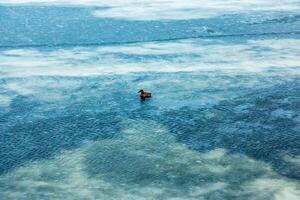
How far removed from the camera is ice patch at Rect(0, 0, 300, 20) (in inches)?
546

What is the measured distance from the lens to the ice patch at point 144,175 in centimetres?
485

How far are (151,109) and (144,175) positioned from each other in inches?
83.4

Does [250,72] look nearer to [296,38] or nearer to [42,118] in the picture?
[296,38]

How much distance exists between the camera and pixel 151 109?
7.21 metres

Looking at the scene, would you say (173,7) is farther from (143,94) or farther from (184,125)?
(184,125)

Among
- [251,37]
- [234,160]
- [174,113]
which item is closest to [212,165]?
[234,160]

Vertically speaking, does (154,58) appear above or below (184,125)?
above

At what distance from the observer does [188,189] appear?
16.1 ft

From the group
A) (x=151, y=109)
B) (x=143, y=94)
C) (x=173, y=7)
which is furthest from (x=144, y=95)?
(x=173, y=7)

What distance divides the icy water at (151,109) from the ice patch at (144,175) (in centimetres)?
A: 1

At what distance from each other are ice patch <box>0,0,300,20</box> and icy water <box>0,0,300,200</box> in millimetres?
746

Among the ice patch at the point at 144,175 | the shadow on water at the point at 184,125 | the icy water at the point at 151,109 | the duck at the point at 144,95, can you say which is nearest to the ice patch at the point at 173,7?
the icy water at the point at 151,109

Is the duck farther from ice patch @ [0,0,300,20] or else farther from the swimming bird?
ice patch @ [0,0,300,20]

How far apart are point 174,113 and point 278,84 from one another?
2188 mm
